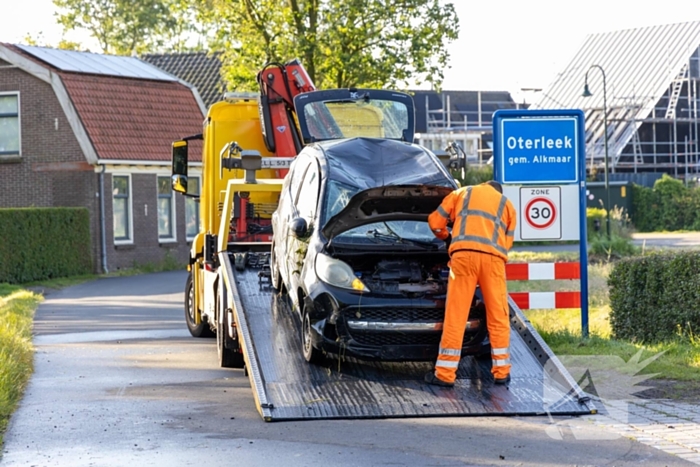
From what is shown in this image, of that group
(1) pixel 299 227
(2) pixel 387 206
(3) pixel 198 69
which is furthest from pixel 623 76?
(1) pixel 299 227

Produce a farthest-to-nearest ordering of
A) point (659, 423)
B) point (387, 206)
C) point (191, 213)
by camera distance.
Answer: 1. point (191, 213)
2. point (387, 206)
3. point (659, 423)

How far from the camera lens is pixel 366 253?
32.8 ft

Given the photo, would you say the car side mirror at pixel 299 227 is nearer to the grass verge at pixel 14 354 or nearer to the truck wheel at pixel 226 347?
the truck wheel at pixel 226 347

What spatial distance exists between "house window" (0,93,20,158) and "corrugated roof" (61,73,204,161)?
1.85 meters

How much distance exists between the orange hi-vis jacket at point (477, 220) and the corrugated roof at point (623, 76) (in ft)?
167

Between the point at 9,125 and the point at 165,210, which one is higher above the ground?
→ the point at 9,125

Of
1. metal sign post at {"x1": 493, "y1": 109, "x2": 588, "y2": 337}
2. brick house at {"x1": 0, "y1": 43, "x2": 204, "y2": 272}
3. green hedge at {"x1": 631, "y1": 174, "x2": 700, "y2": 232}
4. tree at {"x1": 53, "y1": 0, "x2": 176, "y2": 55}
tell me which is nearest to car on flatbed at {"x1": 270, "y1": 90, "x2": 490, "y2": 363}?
metal sign post at {"x1": 493, "y1": 109, "x2": 588, "y2": 337}

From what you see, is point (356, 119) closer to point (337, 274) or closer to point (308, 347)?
point (337, 274)

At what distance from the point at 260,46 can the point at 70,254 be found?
7.80 m

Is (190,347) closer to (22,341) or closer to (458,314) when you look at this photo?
(22,341)

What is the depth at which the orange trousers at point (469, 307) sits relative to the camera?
9.48m

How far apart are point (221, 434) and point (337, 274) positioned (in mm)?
1928

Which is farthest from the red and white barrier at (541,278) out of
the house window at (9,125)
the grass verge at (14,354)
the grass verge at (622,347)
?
the house window at (9,125)

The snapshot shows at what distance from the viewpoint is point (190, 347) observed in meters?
14.5
